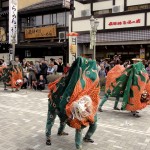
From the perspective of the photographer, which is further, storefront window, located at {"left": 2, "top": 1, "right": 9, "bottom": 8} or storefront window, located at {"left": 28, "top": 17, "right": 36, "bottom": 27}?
storefront window, located at {"left": 2, "top": 1, "right": 9, "bottom": 8}

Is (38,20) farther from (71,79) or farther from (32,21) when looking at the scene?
(71,79)

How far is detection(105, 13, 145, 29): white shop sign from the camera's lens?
54.8 feet

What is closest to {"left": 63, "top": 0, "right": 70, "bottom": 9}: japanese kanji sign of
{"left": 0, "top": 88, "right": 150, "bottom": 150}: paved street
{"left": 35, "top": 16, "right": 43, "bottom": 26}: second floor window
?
{"left": 35, "top": 16, "right": 43, "bottom": 26}: second floor window

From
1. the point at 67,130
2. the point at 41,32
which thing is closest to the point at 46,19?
the point at 41,32

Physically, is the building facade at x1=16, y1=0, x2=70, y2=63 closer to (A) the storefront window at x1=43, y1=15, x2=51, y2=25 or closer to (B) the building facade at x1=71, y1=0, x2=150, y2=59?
(A) the storefront window at x1=43, y1=15, x2=51, y2=25

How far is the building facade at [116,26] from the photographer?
16750 millimetres

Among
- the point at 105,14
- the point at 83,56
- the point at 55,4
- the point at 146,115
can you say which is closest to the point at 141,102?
the point at 146,115

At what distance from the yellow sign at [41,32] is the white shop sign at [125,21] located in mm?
5271

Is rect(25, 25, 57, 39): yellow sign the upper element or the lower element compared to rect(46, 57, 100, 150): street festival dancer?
upper

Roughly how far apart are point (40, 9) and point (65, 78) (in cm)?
1864

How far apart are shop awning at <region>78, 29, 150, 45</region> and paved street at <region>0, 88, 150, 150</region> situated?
8.65m

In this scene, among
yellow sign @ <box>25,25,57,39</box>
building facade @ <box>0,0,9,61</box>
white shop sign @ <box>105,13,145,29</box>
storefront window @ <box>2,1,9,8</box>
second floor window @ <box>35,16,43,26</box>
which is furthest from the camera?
storefront window @ <box>2,1,9,8</box>

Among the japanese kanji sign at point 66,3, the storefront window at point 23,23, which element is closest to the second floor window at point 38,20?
the storefront window at point 23,23

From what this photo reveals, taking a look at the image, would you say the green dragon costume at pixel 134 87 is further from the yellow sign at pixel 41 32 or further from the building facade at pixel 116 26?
the yellow sign at pixel 41 32
